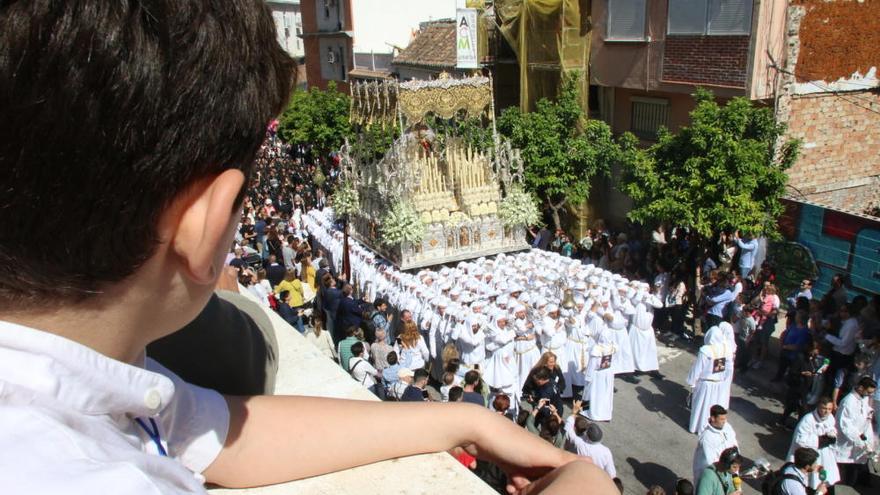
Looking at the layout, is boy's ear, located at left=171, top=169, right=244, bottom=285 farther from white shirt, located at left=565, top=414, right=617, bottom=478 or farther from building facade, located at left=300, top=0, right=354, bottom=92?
building facade, located at left=300, top=0, right=354, bottom=92

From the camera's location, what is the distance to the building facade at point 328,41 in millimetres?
31391

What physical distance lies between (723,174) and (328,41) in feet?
85.6

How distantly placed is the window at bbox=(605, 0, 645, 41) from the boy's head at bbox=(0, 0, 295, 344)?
15.7 m

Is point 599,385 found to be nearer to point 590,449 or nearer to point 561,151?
point 590,449

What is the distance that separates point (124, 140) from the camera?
75 centimetres

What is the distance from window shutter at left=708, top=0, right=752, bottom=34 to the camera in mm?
12750

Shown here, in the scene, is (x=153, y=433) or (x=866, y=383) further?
(x=866, y=383)

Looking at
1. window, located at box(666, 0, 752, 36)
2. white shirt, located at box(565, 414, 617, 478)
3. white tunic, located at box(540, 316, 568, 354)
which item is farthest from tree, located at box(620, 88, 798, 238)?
white shirt, located at box(565, 414, 617, 478)

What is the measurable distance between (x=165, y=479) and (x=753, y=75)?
1385cm

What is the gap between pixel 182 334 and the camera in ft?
5.44

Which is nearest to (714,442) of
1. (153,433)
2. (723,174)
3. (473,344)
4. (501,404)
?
(501,404)

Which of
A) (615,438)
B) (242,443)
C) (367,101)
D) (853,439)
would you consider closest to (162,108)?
(242,443)

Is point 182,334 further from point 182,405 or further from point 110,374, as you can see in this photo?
point 110,374

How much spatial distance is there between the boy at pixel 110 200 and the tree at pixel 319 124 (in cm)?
2126
